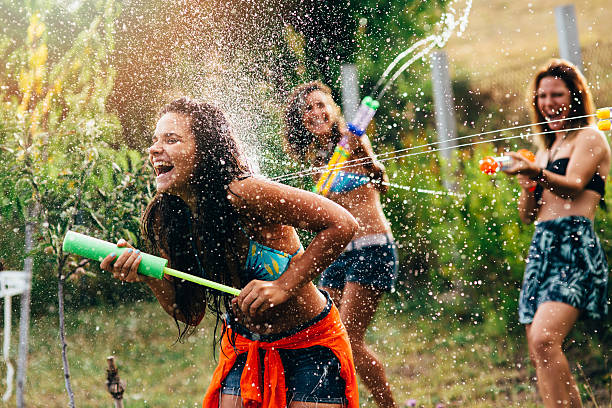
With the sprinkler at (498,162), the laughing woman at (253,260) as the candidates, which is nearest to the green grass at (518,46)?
the sprinkler at (498,162)

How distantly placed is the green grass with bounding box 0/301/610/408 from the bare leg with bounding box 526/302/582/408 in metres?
0.21

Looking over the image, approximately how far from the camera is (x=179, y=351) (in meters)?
1.59

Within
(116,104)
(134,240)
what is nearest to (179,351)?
(134,240)

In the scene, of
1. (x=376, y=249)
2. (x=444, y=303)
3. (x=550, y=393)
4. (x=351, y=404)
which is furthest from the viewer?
(x=444, y=303)

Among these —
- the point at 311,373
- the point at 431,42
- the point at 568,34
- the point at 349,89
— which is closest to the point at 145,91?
the point at 349,89

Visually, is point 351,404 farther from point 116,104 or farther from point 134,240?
point 116,104

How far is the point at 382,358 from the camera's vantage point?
1424 millimetres

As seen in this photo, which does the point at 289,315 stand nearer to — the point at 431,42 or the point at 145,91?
the point at 145,91

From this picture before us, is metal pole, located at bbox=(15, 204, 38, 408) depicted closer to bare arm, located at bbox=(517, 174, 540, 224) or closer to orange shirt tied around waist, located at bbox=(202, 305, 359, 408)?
orange shirt tied around waist, located at bbox=(202, 305, 359, 408)

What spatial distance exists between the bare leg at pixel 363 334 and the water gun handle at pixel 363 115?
1.21ft

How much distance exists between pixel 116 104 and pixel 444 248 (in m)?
0.92

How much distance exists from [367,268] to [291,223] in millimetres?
429

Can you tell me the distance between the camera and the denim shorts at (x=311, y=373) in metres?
0.92

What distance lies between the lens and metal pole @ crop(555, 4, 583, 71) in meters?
1.39
